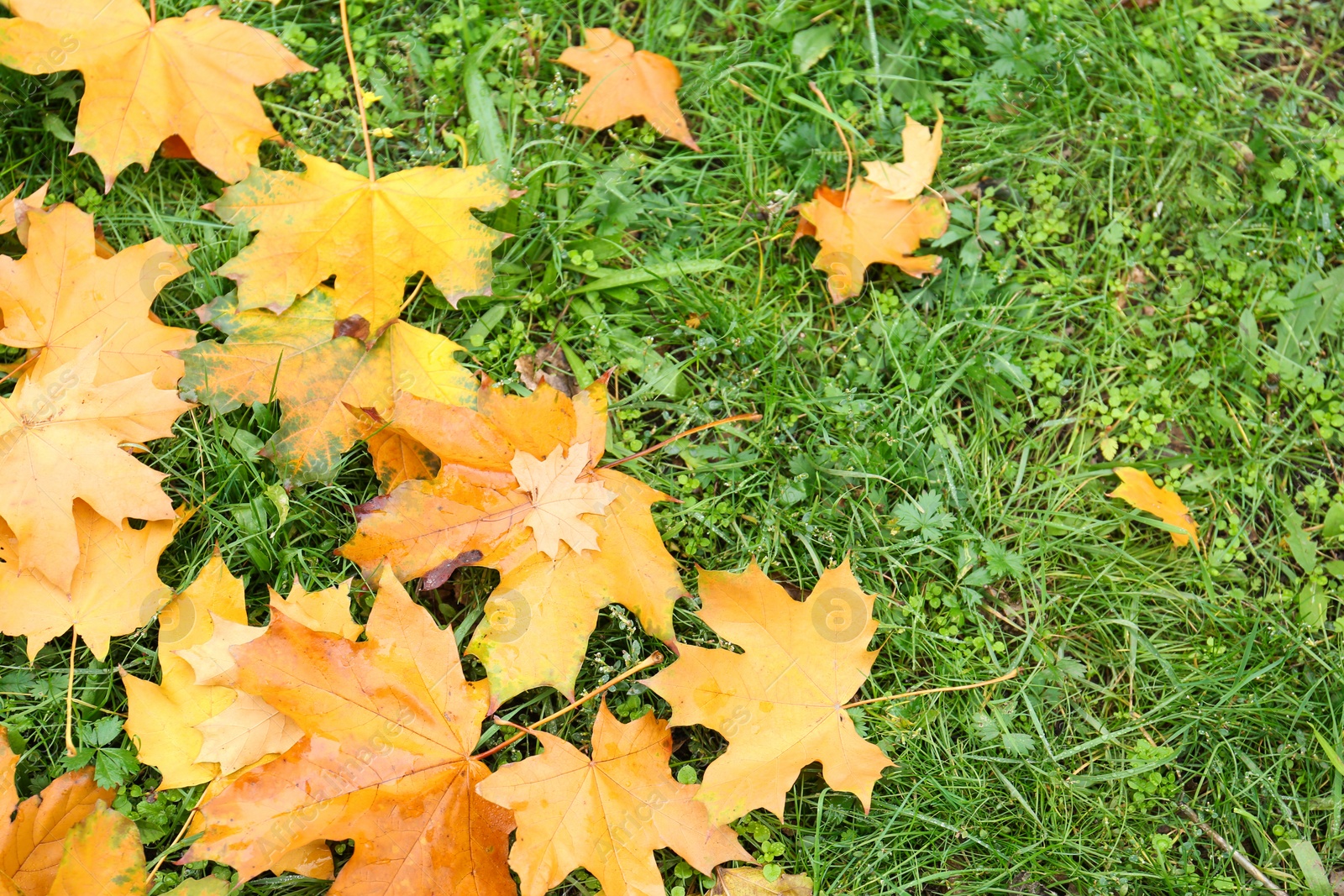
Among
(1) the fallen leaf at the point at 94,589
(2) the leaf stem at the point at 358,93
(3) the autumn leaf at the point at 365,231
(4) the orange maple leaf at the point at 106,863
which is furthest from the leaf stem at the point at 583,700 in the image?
(2) the leaf stem at the point at 358,93

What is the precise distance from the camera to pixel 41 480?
76.0 inches

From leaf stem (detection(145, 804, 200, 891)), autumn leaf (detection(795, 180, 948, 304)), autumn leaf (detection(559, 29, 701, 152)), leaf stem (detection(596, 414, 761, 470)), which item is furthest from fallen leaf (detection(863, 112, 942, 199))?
leaf stem (detection(145, 804, 200, 891))

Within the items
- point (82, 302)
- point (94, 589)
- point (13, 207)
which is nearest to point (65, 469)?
point (94, 589)

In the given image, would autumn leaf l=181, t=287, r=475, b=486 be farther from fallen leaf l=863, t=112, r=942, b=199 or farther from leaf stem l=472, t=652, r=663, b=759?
fallen leaf l=863, t=112, r=942, b=199

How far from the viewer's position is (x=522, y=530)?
6.40ft

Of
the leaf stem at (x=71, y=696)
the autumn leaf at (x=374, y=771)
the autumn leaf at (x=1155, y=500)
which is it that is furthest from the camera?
the autumn leaf at (x=1155, y=500)

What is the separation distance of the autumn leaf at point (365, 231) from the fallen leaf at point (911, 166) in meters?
1.04

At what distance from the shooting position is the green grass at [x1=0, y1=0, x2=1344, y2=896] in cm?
221

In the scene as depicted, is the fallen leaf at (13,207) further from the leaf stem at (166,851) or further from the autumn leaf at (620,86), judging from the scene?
→ the leaf stem at (166,851)

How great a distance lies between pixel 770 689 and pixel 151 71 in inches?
83.0

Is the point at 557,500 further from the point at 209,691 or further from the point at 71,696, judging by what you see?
the point at 71,696

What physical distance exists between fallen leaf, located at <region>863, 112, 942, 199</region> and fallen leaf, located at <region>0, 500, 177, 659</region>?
2032mm

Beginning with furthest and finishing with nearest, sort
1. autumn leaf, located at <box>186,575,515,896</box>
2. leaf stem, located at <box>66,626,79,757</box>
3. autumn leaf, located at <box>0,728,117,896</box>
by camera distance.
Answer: leaf stem, located at <box>66,626,79,757</box> < autumn leaf, located at <box>0,728,117,896</box> < autumn leaf, located at <box>186,575,515,896</box>

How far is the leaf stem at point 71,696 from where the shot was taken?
6.62 feet
